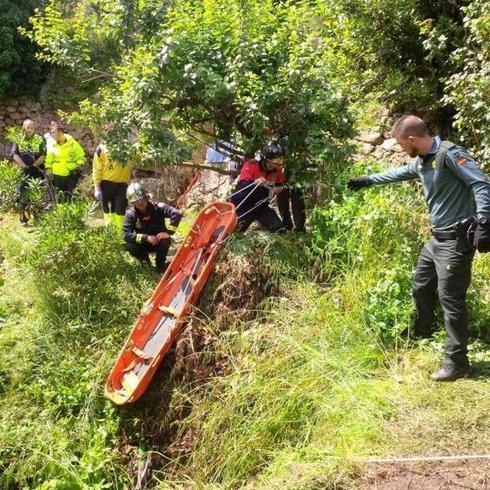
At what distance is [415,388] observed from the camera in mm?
3449

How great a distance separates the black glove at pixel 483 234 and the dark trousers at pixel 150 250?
10.8ft

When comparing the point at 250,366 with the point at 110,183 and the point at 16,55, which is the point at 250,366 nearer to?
the point at 110,183

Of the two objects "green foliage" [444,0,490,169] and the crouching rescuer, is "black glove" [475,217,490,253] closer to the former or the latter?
"green foliage" [444,0,490,169]

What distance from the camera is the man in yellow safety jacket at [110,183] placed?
Result: 22.9 feet

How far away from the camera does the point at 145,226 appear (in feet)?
18.4

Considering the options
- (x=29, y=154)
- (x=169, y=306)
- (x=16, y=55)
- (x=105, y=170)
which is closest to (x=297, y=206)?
(x=169, y=306)

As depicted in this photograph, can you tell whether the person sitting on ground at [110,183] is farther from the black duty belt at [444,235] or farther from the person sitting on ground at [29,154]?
the black duty belt at [444,235]

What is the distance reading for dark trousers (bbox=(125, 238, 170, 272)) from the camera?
556 centimetres

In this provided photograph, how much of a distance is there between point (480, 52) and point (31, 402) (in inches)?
229

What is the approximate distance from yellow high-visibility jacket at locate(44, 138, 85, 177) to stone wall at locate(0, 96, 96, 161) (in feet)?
20.3

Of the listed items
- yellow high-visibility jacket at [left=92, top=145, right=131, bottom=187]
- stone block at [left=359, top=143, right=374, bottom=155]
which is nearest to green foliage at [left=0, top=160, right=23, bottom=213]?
yellow high-visibility jacket at [left=92, top=145, right=131, bottom=187]

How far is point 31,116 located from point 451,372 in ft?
45.0

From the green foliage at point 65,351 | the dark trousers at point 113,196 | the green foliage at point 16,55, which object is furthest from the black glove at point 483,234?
the green foliage at point 16,55

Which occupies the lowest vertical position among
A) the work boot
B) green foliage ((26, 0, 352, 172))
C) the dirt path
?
the dirt path
